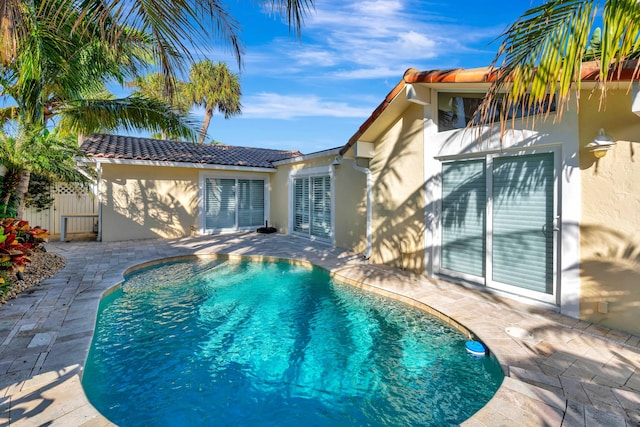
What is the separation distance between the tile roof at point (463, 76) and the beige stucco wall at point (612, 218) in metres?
0.99

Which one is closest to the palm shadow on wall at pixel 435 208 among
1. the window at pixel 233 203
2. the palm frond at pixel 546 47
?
the palm frond at pixel 546 47

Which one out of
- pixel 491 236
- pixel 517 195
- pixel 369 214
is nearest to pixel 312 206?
pixel 369 214

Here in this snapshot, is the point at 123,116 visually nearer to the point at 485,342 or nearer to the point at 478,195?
the point at 478,195

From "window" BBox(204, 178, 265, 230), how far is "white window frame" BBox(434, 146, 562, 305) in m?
12.7

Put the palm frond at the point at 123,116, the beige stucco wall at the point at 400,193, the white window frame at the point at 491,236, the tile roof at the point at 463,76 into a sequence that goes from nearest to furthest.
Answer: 1. the tile roof at the point at 463,76
2. the white window frame at the point at 491,236
3. the beige stucco wall at the point at 400,193
4. the palm frond at the point at 123,116

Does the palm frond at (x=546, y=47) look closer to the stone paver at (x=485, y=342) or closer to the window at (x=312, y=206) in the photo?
the stone paver at (x=485, y=342)

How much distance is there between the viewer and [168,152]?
1759cm

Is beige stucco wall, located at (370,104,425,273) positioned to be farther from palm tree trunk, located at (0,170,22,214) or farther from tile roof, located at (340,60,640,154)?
palm tree trunk, located at (0,170,22,214)

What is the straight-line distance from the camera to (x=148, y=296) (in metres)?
8.56

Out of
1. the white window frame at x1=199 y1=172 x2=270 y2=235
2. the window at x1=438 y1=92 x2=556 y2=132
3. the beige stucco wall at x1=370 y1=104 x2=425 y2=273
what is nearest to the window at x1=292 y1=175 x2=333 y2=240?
the white window frame at x1=199 y1=172 x2=270 y2=235

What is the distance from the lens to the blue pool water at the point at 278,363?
13.8 feet

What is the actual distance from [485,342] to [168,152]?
687 inches

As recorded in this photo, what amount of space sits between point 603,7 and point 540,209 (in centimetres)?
434

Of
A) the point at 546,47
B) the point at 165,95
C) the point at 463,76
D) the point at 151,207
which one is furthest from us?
the point at 151,207
